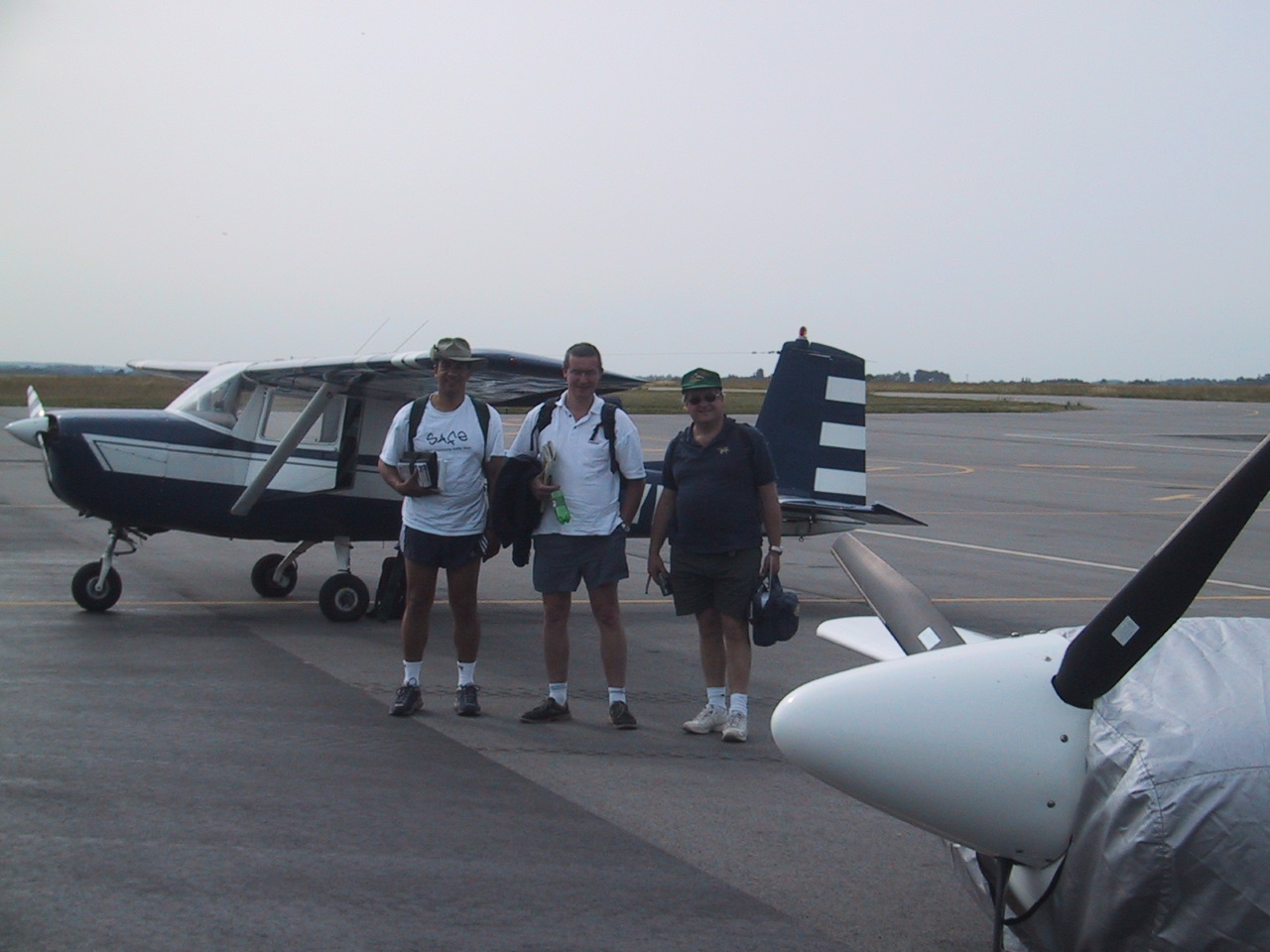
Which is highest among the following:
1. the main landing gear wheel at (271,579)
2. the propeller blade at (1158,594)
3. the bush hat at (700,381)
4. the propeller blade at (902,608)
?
the bush hat at (700,381)

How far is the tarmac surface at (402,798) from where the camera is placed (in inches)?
144

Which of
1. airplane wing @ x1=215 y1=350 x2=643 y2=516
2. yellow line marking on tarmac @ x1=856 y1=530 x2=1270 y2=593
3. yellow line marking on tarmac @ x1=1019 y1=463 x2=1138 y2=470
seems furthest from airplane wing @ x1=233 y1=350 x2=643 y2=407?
yellow line marking on tarmac @ x1=1019 y1=463 x2=1138 y2=470

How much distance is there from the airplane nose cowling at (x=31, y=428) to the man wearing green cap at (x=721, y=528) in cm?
493

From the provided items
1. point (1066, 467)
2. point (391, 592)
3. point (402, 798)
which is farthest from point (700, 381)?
point (1066, 467)

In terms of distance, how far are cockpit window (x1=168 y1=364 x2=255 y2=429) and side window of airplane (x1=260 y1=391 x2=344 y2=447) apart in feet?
0.69

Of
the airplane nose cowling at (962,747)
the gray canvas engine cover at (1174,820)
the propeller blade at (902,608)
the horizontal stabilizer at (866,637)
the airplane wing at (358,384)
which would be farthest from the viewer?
the airplane wing at (358,384)

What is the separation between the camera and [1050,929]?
2.88m

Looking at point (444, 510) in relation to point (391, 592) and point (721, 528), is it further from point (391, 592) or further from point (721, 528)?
point (391, 592)

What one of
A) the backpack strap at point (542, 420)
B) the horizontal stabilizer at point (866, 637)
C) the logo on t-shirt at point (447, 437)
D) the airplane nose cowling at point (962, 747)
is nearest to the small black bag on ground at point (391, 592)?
the logo on t-shirt at point (447, 437)

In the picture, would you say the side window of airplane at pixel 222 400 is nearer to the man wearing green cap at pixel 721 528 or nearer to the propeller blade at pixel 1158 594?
the man wearing green cap at pixel 721 528

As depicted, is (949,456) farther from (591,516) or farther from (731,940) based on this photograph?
(731,940)

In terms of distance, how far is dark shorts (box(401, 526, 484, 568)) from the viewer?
624 cm

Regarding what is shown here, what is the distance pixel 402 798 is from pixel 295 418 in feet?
16.3

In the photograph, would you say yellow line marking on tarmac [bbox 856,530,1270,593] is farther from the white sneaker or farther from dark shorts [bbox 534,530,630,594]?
dark shorts [bbox 534,530,630,594]
